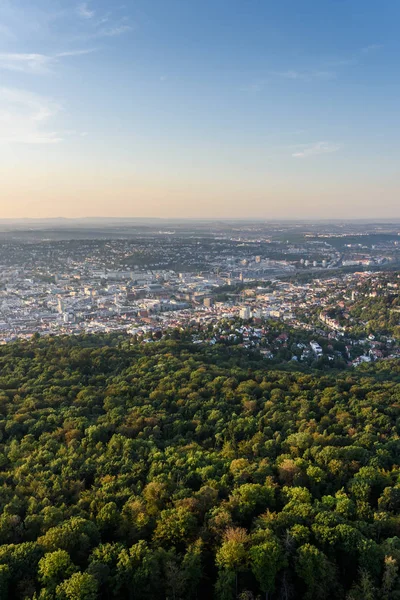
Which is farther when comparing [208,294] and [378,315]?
[208,294]

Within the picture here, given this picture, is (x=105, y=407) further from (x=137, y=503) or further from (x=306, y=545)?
(x=306, y=545)

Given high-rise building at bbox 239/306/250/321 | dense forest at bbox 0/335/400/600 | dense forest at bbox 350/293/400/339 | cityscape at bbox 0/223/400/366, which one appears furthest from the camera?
high-rise building at bbox 239/306/250/321

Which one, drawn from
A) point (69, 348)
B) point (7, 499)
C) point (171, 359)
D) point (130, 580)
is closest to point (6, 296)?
point (69, 348)

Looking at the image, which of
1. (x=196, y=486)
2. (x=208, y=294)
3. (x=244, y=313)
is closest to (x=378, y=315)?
(x=244, y=313)

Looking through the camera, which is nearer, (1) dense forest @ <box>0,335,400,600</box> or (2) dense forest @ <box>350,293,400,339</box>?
(1) dense forest @ <box>0,335,400,600</box>

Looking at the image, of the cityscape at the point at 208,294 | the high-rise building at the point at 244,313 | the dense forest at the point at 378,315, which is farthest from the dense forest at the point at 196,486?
the high-rise building at the point at 244,313

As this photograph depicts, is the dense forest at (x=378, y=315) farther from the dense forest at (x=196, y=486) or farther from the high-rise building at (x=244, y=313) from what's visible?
the dense forest at (x=196, y=486)

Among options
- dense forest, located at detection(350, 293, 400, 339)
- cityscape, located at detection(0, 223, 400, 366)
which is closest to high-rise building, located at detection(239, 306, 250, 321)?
cityscape, located at detection(0, 223, 400, 366)

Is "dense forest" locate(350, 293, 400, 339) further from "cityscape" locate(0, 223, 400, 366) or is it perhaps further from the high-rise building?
the high-rise building

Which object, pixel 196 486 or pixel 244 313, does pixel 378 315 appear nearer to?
pixel 244 313
